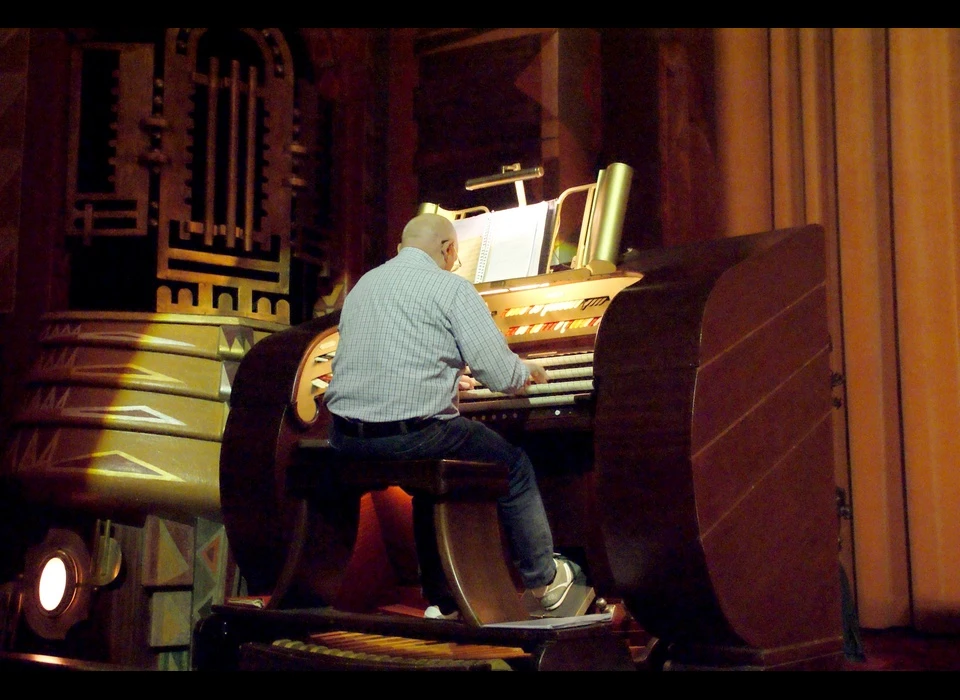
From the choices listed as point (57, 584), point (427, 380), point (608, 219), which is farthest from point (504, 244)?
point (57, 584)

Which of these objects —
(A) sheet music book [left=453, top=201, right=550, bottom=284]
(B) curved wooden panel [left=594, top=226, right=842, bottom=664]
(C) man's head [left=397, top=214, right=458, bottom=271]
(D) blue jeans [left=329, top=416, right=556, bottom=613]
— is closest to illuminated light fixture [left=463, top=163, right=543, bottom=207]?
(A) sheet music book [left=453, top=201, right=550, bottom=284]

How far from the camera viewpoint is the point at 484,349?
2.46 metres

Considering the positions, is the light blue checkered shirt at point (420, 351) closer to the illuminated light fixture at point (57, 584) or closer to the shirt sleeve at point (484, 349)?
the shirt sleeve at point (484, 349)

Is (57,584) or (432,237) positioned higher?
(432,237)

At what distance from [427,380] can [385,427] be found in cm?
16

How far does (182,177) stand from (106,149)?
376 mm

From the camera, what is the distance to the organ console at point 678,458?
7.31 ft

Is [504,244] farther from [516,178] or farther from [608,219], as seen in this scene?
[608,219]

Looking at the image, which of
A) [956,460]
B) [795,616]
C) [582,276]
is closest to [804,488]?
[795,616]

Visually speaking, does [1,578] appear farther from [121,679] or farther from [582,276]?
[582,276]

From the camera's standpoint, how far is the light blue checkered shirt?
2473 mm

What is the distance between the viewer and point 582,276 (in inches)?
115

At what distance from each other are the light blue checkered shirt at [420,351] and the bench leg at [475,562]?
10.0 inches


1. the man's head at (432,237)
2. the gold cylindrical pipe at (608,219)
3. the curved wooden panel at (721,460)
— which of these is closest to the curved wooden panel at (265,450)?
the man's head at (432,237)
